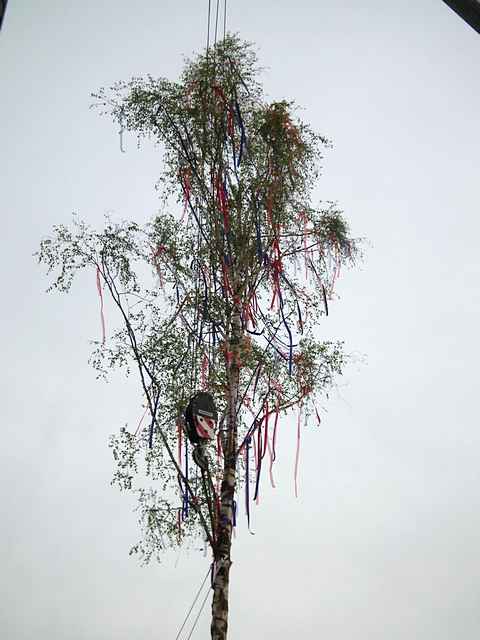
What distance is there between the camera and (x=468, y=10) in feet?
9.00

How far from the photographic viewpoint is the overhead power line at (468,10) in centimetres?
271

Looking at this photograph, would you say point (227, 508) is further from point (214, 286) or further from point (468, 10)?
point (468, 10)

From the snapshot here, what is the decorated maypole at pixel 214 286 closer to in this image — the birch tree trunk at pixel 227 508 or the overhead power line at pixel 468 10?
the birch tree trunk at pixel 227 508

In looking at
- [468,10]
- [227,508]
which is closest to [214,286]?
[227,508]

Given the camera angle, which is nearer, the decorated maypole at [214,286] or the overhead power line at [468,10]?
the overhead power line at [468,10]

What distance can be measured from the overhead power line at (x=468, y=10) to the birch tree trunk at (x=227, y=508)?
15.3 feet

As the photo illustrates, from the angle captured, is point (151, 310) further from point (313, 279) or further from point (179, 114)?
point (179, 114)

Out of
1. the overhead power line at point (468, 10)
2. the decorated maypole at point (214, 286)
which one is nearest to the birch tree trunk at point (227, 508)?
the decorated maypole at point (214, 286)

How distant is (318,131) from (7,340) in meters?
7.17

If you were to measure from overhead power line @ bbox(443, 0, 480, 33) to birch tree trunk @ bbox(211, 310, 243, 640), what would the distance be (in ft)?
15.3

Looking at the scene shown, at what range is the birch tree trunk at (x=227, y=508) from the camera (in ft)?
19.4

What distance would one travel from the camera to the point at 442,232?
57.5 ft

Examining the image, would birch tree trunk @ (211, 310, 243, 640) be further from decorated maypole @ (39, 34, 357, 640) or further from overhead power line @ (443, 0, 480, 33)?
overhead power line @ (443, 0, 480, 33)

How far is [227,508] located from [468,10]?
488cm
